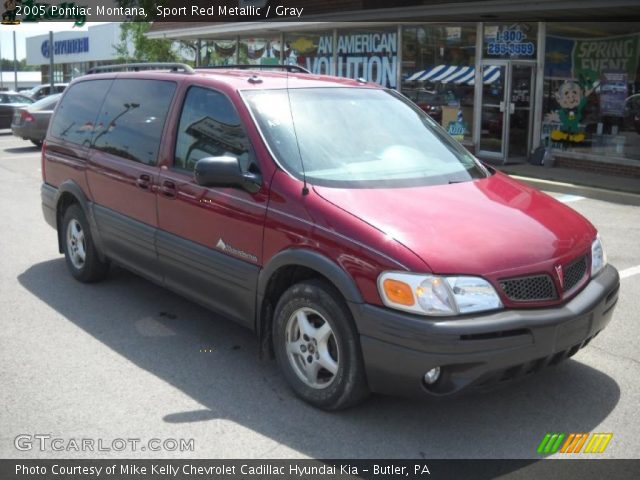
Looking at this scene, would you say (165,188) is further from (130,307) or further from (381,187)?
(381,187)

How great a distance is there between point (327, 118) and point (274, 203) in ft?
2.71

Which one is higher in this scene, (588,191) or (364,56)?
(364,56)

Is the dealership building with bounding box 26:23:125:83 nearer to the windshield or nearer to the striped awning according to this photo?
the striped awning

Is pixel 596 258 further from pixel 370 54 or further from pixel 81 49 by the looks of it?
pixel 81 49

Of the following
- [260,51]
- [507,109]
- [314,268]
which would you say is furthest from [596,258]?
[260,51]

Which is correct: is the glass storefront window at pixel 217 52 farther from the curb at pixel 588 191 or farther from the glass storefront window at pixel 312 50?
the curb at pixel 588 191

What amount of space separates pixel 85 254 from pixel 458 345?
3907 millimetres

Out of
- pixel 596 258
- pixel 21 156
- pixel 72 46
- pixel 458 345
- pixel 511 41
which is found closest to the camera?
pixel 458 345

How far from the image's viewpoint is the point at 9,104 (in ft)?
78.7

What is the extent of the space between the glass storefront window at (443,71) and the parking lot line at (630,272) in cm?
964

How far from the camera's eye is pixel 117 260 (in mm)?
5746

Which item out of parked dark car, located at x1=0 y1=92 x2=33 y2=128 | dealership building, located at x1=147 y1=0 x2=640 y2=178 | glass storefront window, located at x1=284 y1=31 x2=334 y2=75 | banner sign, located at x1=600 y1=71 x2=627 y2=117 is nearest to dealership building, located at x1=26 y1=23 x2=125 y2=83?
parked dark car, located at x1=0 y1=92 x2=33 y2=128

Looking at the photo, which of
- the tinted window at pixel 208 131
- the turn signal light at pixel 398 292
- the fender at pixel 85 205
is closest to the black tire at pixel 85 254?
the fender at pixel 85 205

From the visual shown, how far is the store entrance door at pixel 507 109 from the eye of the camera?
14.9m
